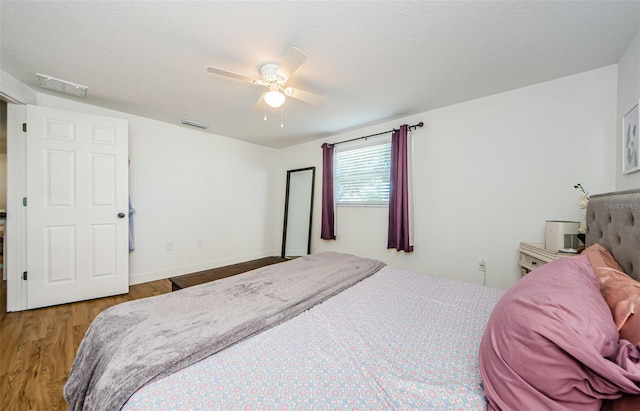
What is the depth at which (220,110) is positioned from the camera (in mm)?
2840

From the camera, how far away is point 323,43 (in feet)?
5.39

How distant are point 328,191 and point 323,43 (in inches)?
92.3

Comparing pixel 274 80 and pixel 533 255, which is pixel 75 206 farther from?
pixel 533 255

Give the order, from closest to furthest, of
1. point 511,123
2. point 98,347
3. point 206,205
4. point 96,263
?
1. point 98,347
2. point 511,123
3. point 96,263
4. point 206,205

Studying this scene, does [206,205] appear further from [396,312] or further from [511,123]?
[511,123]

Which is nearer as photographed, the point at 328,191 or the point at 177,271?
the point at 177,271

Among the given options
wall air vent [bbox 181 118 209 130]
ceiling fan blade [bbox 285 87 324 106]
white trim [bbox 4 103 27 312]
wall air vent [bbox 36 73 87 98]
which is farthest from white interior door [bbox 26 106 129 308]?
ceiling fan blade [bbox 285 87 324 106]

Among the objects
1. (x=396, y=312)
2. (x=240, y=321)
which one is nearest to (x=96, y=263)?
(x=240, y=321)

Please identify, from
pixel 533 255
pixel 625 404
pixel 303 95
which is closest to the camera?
pixel 625 404

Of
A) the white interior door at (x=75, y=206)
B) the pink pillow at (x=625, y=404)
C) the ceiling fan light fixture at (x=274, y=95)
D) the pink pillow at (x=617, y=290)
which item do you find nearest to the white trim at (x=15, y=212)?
the white interior door at (x=75, y=206)

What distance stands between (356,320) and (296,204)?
3.51 meters

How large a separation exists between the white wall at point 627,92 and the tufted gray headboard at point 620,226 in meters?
0.54

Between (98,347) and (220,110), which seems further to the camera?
(220,110)

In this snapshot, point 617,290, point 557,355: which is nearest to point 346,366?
point 557,355
